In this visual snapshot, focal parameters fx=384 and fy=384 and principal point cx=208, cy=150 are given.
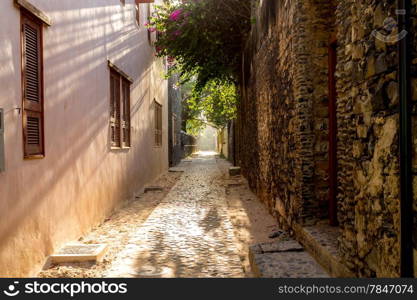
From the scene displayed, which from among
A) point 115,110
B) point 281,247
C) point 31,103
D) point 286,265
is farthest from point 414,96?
point 115,110

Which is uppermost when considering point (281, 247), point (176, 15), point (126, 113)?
point (176, 15)

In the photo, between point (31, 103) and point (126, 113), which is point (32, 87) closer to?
point (31, 103)

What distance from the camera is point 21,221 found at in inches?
133

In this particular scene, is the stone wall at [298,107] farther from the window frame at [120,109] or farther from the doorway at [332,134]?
the window frame at [120,109]

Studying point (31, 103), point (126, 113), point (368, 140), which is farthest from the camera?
point (126, 113)

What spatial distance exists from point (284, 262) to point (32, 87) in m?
2.89

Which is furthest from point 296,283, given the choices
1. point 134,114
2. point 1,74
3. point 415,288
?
point 134,114

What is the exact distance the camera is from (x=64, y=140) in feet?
14.8

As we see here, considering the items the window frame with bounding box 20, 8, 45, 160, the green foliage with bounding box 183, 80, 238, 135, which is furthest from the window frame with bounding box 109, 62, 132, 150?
the green foliage with bounding box 183, 80, 238, 135

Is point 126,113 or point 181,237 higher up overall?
point 126,113

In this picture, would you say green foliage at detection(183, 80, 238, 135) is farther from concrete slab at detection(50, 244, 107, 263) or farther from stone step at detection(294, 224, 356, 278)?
stone step at detection(294, 224, 356, 278)

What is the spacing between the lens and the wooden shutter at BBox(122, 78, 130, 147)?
8.05 metres

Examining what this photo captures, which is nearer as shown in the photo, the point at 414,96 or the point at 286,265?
the point at 414,96

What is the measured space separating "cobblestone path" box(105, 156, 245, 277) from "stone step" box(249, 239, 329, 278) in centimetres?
28
